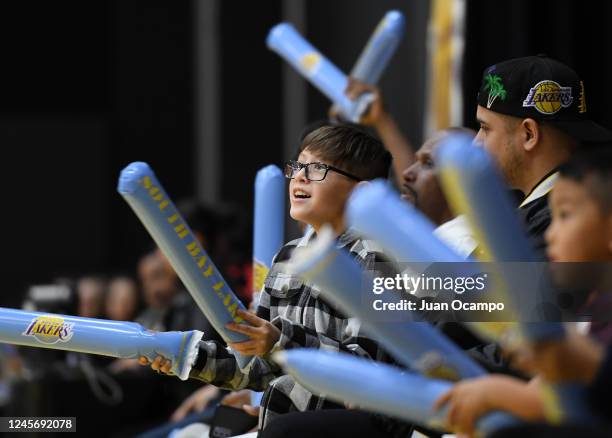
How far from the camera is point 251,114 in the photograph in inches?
216

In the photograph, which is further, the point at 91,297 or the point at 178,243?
the point at 91,297

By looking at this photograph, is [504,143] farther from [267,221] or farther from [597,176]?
[597,176]

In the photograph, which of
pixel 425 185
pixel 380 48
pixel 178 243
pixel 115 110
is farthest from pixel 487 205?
pixel 115 110

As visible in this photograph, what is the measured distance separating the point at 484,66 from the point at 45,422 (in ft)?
5.53

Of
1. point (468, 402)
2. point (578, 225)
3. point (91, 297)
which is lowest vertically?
point (91, 297)

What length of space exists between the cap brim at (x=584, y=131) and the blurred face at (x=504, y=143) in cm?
7

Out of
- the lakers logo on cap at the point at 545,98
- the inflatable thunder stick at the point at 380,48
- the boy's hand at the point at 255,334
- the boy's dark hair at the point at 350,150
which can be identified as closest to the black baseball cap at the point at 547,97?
the lakers logo on cap at the point at 545,98

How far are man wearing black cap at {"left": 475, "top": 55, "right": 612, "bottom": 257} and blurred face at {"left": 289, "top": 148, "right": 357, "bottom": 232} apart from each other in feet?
0.91

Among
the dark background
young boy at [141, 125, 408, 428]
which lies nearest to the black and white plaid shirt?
young boy at [141, 125, 408, 428]

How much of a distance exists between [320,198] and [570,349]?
0.88 metres

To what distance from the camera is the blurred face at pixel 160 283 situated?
11.8 ft

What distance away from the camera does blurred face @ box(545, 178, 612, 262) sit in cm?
127

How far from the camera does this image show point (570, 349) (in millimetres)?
1172

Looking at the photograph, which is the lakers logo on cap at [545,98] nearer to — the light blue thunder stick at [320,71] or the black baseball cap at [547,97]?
the black baseball cap at [547,97]
